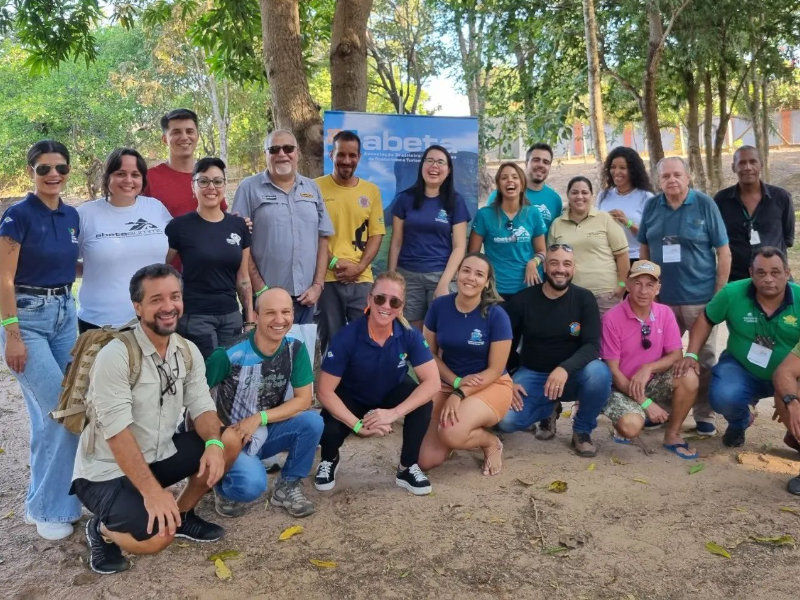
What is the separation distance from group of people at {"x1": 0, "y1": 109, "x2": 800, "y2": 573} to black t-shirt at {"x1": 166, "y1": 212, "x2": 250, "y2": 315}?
0.04 ft

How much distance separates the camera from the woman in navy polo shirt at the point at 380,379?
13.5 feet

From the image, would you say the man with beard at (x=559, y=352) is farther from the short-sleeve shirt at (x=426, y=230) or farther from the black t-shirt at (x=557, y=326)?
the short-sleeve shirt at (x=426, y=230)

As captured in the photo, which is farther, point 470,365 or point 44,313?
point 470,365

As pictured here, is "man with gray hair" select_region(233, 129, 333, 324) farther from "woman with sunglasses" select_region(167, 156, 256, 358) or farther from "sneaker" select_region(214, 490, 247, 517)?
"sneaker" select_region(214, 490, 247, 517)

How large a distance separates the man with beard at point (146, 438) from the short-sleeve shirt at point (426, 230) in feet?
6.74

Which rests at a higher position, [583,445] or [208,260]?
[208,260]

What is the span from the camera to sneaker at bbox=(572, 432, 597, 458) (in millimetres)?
4684

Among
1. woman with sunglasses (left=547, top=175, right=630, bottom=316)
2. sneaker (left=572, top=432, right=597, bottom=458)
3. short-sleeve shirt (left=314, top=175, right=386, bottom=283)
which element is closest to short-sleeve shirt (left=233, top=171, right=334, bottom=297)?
short-sleeve shirt (left=314, top=175, right=386, bottom=283)

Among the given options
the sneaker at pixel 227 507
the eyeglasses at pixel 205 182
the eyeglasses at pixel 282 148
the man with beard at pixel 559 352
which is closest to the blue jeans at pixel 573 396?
the man with beard at pixel 559 352

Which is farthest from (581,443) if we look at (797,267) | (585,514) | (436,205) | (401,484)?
(797,267)

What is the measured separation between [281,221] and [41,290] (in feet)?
5.18

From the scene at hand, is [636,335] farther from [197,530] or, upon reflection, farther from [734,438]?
[197,530]

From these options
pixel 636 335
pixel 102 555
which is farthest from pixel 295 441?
pixel 636 335

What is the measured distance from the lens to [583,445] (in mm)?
4715
